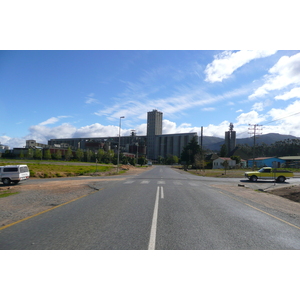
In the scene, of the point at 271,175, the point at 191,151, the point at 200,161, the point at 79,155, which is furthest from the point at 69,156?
the point at 271,175

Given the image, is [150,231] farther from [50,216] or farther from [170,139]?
[170,139]

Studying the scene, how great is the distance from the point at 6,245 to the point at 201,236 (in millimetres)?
4496

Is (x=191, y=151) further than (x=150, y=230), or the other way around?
(x=191, y=151)

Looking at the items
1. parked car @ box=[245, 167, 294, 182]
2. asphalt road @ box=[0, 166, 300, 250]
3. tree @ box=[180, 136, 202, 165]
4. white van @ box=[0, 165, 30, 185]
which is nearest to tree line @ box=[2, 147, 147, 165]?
tree @ box=[180, 136, 202, 165]

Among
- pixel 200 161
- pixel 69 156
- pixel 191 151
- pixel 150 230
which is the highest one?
pixel 191 151

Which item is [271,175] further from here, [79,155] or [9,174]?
[79,155]

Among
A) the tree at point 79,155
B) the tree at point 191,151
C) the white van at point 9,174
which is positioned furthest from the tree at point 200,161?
the tree at point 79,155

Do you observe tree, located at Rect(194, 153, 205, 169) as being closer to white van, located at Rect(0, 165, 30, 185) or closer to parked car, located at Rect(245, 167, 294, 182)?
parked car, located at Rect(245, 167, 294, 182)

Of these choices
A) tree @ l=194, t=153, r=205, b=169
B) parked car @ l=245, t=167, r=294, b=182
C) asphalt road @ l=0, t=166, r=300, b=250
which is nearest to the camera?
asphalt road @ l=0, t=166, r=300, b=250

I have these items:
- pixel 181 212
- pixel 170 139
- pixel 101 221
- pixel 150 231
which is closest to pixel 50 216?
pixel 101 221

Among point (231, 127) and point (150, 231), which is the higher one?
point (231, 127)

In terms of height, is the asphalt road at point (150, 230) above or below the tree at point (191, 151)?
below

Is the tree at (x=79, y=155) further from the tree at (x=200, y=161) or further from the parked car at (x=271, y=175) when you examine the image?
the parked car at (x=271, y=175)

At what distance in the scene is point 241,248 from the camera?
559 centimetres
